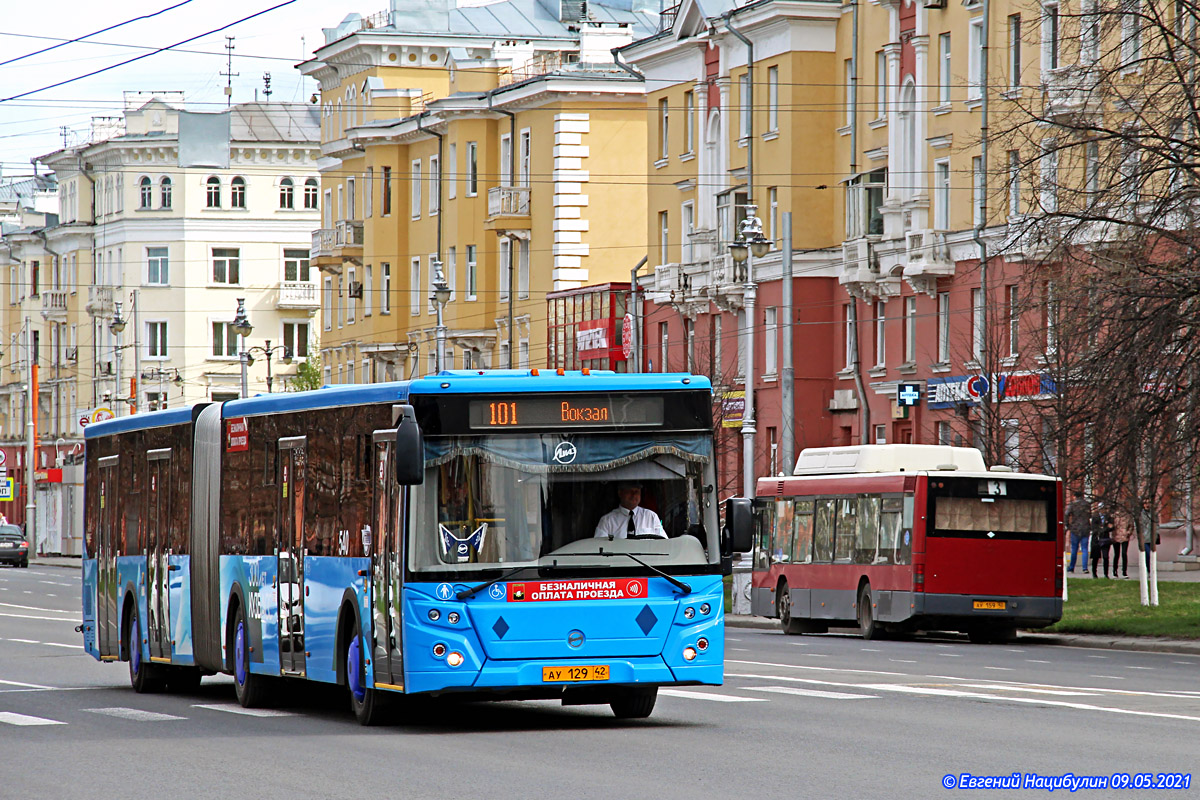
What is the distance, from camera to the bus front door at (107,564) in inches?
978

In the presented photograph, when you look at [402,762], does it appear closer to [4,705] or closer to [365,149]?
[4,705]

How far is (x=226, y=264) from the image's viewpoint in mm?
112125

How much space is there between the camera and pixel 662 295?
6919 cm

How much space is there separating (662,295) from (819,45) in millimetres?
10530

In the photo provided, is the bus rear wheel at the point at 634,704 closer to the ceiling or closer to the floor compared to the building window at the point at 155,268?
closer to the floor

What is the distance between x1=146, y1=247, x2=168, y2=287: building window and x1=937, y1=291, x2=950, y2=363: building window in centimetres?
6261

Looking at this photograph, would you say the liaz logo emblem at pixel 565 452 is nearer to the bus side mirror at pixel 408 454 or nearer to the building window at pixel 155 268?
the bus side mirror at pixel 408 454

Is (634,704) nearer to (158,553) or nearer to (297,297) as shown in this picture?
(158,553)

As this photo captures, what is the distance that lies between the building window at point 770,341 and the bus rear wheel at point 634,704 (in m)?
44.5

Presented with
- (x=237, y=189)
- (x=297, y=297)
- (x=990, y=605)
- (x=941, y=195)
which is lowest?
(x=990, y=605)

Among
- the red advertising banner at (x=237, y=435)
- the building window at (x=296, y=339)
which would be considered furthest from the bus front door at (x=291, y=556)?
the building window at (x=296, y=339)

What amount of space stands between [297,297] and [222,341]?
424cm

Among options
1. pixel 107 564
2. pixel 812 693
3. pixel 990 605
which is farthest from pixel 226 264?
pixel 812 693

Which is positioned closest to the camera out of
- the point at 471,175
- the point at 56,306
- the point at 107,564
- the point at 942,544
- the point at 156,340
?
the point at 107,564
